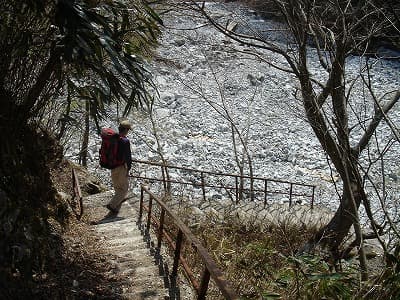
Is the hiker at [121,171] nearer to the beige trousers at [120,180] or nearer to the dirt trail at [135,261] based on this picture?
the beige trousers at [120,180]

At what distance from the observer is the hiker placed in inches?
224

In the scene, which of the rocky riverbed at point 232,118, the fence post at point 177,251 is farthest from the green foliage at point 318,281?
the rocky riverbed at point 232,118

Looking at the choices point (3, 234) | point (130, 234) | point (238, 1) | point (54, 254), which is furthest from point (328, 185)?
point (238, 1)

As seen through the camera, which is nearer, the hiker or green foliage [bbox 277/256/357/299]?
green foliage [bbox 277/256/357/299]

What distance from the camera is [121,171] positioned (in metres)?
6.13

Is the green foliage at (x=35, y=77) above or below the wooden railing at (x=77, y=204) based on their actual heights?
above

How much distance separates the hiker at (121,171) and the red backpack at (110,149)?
0.04m

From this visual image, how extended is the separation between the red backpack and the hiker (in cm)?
4

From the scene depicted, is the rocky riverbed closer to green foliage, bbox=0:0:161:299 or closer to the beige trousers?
the beige trousers

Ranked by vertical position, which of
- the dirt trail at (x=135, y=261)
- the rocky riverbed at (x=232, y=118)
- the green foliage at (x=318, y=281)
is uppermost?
the rocky riverbed at (x=232, y=118)

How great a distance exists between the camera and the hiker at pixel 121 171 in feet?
18.7

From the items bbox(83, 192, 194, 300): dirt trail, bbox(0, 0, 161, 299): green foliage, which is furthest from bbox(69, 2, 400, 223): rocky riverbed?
bbox(0, 0, 161, 299): green foliage

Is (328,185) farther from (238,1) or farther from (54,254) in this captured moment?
(238,1)

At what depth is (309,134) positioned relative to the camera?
1748 centimetres
